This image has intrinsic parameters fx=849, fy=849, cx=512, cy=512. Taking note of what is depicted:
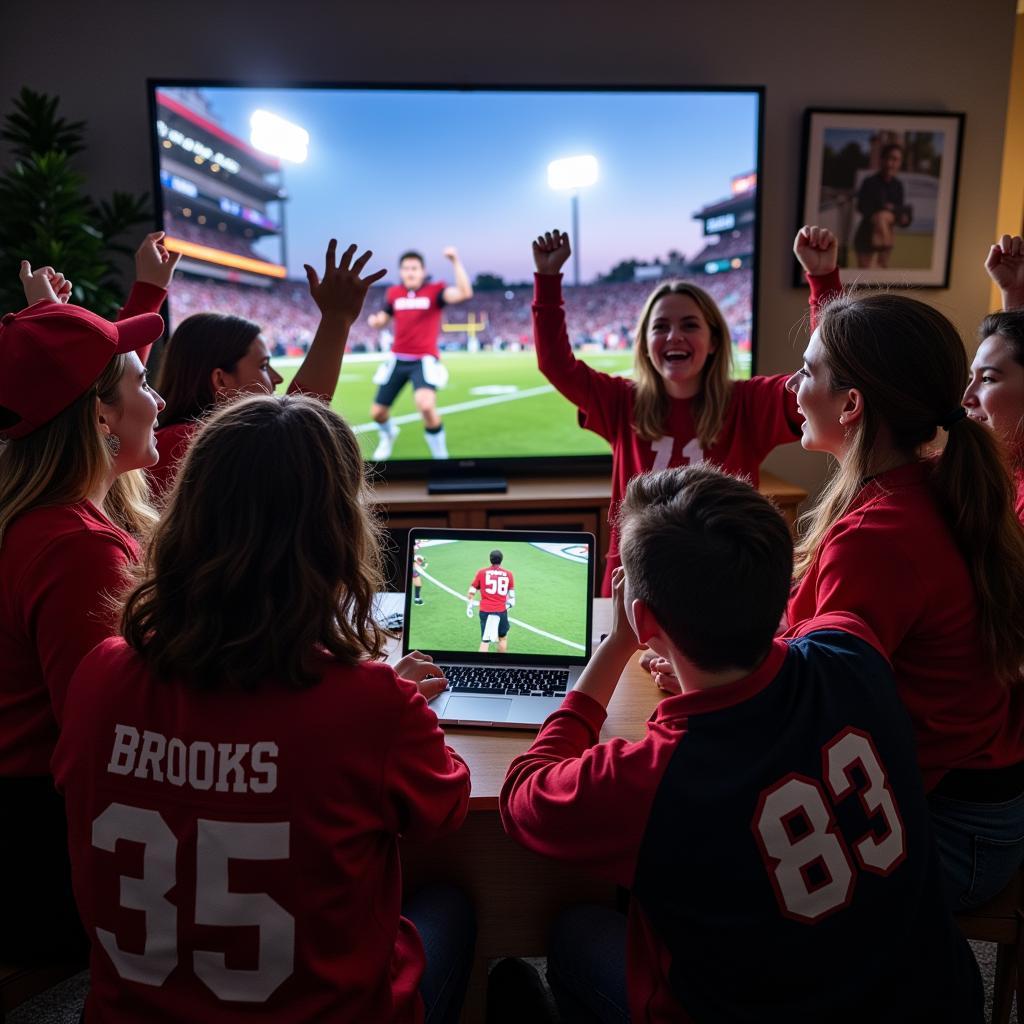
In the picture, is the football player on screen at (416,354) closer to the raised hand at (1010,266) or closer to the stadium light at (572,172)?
the stadium light at (572,172)

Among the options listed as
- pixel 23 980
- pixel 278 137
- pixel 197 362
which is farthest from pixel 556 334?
pixel 23 980

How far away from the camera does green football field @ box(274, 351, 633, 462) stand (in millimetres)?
3781

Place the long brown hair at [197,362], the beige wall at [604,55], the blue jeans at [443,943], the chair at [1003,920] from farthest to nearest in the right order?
the beige wall at [604,55] → the long brown hair at [197,362] → the chair at [1003,920] → the blue jeans at [443,943]

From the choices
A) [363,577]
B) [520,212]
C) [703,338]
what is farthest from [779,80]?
[363,577]

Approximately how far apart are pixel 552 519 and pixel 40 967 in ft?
8.13

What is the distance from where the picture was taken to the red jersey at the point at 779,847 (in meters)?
0.90

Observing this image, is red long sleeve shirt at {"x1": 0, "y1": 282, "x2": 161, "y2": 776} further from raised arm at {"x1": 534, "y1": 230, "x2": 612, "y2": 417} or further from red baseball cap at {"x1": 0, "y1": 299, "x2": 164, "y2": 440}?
raised arm at {"x1": 534, "y1": 230, "x2": 612, "y2": 417}

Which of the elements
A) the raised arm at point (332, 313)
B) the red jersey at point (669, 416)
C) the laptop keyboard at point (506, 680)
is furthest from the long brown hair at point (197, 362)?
the laptop keyboard at point (506, 680)

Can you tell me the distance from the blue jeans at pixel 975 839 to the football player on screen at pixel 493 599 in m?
0.77

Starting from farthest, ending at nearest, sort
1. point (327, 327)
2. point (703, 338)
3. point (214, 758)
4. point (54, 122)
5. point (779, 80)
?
1. point (779, 80)
2. point (54, 122)
3. point (703, 338)
4. point (327, 327)
5. point (214, 758)

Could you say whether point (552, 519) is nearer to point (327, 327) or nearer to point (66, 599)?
point (327, 327)

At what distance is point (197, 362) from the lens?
85.2 inches

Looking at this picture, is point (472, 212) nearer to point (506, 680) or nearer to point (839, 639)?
point (506, 680)

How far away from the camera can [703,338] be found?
258cm
